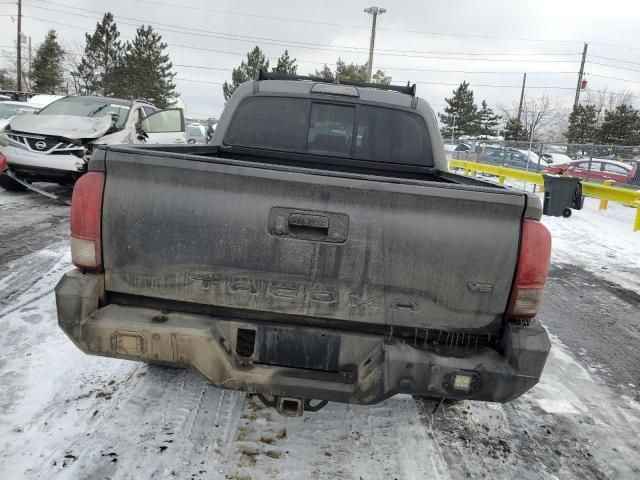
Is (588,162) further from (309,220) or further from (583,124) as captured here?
(583,124)

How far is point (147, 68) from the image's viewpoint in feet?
167

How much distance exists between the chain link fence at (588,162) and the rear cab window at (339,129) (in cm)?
1056

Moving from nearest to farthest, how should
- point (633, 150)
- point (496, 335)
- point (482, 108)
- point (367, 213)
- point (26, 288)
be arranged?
point (367, 213)
point (496, 335)
point (26, 288)
point (633, 150)
point (482, 108)

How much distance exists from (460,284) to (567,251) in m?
7.78

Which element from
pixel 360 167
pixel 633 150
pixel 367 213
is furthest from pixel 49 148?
pixel 633 150

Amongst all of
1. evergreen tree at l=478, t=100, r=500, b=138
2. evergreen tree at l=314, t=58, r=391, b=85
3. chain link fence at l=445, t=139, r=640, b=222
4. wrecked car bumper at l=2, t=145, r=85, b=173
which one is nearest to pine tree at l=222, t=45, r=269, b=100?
evergreen tree at l=314, t=58, r=391, b=85

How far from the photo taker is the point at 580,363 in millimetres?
4270

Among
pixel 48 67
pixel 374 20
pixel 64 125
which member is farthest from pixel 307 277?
pixel 48 67

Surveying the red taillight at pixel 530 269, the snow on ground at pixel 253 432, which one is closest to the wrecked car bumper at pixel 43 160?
the snow on ground at pixel 253 432

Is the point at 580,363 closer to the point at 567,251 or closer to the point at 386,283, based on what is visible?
the point at 386,283

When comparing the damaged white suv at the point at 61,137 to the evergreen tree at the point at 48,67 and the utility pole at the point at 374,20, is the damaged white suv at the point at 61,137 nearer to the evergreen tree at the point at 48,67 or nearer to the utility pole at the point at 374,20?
the utility pole at the point at 374,20

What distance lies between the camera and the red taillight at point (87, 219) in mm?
2291

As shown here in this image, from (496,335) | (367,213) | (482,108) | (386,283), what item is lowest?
(496,335)

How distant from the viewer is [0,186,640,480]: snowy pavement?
8.37ft
